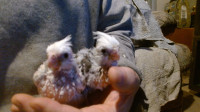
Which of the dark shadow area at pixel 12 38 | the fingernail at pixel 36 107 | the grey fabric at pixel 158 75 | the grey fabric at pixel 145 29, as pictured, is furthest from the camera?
the grey fabric at pixel 145 29

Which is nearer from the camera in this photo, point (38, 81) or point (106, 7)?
point (38, 81)

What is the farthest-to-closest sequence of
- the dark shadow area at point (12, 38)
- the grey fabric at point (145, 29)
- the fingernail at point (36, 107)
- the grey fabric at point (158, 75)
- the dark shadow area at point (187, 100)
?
the dark shadow area at point (187, 100) → the grey fabric at point (145, 29) → the grey fabric at point (158, 75) → the dark shadow area at point (12, 38) → the fingernail at point (36, 107)

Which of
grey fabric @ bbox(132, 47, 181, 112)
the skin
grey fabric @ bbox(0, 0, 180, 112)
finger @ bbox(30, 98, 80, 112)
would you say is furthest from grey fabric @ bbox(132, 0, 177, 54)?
finger @ bbox(30, 98, 80, 112)

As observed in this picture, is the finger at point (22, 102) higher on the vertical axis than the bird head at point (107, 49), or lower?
lower

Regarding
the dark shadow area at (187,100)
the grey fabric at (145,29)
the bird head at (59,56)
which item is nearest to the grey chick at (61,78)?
the bird head at (59,56)

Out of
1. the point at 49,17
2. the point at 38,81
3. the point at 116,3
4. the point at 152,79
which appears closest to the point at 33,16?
the point at 49,17

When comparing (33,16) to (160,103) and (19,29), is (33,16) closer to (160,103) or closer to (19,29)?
(19,29)

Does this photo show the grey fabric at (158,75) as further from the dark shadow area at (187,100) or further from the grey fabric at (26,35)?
the dark shadow area at (187,100)

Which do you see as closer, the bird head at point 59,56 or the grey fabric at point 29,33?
the bird head at point 59,56
